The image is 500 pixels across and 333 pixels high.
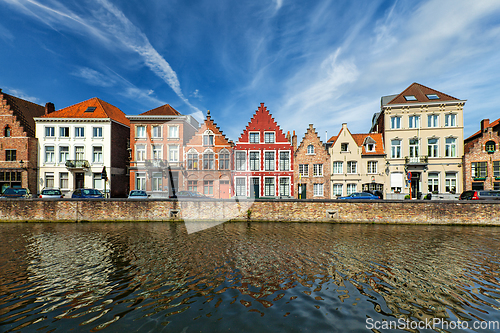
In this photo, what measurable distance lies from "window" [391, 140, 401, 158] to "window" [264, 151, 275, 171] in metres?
18.5

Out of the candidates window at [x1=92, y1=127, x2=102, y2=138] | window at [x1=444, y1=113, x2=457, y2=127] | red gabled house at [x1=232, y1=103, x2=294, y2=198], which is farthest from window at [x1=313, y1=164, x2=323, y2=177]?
window at [x1=92, y1=127, x2=102, y2=138]

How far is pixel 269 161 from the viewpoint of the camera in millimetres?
34125

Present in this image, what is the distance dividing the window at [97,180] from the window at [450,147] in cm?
5301

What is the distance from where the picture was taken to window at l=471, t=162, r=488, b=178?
96.8ft

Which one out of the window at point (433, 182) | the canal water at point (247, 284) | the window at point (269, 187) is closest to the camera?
the canal water at point (247, 284)

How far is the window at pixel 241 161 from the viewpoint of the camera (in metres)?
34.1

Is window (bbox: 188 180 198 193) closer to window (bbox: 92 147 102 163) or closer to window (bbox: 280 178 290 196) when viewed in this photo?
window (bbox: 280 178 290 196)

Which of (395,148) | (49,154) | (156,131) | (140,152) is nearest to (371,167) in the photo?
(395,148)

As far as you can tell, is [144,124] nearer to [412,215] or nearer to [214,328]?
[214,328]

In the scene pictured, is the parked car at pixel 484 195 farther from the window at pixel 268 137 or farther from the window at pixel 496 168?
the window at pixel 268 137

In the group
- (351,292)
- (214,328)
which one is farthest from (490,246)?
(214,328)

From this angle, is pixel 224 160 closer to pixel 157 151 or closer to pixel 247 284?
pixel 157 151

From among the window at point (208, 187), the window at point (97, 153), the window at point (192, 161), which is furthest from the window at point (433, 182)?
the window at point (97, 153)

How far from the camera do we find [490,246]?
1407cm
